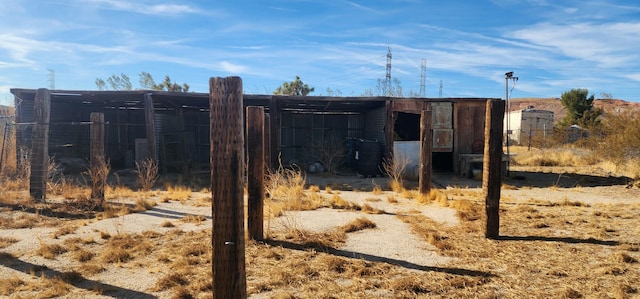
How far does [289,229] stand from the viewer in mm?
6352

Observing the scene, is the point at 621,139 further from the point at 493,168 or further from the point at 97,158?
Answer: the point at 97,158

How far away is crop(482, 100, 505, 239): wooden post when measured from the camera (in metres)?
6.09

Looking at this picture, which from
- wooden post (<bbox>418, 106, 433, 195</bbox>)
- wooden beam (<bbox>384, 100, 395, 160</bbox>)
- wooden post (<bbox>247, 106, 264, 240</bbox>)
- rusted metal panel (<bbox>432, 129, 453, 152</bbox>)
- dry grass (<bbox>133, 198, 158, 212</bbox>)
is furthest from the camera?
rusted metal panel (<bbox>432, 129, 453, 152</bbox>)

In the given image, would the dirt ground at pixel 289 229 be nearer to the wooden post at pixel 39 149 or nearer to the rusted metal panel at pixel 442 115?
the wooden post at pixel 39 149

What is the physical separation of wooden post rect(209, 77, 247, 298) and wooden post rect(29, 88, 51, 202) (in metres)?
7.87

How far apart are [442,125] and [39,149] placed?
12702mm

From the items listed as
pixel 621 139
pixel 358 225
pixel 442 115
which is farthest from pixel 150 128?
pixel 621 139

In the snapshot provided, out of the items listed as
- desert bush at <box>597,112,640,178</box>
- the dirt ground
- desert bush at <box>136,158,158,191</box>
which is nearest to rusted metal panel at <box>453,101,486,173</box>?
the dirt ground

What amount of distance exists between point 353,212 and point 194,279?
448 centimetres

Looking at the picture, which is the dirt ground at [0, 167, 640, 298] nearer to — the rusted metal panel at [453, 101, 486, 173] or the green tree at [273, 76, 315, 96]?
the rusted metal panel at [453, 101, 486, 173]

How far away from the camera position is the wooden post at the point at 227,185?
9.05 feet

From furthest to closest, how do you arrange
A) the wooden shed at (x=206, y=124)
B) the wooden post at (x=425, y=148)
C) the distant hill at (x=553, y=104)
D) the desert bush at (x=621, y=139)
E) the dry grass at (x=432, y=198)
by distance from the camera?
the distant hill at (x=553, y=104)
the wooden shed at (x=206, y=124)
the desert bush at (x=621, y=139)
the wooden post at (x=425, y=148)
the dry grass at (x=432, y=198)

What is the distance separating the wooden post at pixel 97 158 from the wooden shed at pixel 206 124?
487 centimetres

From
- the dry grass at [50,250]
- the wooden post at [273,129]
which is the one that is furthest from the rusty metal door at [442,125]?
the dry grass at [50,250]
